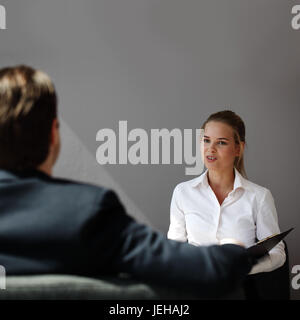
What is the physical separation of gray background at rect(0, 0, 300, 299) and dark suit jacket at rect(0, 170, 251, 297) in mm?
2437

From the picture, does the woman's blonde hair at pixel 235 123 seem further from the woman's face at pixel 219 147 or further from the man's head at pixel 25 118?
the man's head at pixel 25 118

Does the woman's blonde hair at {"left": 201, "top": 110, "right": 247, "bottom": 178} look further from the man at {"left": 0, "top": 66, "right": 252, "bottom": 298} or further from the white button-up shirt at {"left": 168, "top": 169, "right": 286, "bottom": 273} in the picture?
the man at {"left": 0, "top": 66, "right": 252, "bottom": 298}

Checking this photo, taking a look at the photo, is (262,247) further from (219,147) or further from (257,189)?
(219,147)

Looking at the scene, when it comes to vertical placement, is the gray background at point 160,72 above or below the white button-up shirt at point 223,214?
above

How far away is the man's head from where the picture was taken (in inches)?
29.8

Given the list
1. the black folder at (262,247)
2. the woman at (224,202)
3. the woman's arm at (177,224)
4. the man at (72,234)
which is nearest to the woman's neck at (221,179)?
the woman at (224,202)

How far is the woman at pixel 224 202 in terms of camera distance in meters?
2.10

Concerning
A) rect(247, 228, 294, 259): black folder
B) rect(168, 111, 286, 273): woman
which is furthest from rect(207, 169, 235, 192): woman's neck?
rect(247, 228, 294, 259): black folder

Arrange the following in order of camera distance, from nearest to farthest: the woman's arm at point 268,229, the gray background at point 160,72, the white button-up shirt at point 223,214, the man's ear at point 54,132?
1. the man's ear at point 54,132
2. the woman's arm at point 268,229
3. the white button-up shirt at point 223,214
4. the gray background at point 160,72

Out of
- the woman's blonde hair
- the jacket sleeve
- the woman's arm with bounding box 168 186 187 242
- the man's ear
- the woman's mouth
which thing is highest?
the woman's blonde hair

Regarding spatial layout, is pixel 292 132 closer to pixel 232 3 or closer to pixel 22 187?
pixel 232 3

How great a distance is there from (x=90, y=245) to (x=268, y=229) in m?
1.56

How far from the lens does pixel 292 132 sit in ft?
10.2
